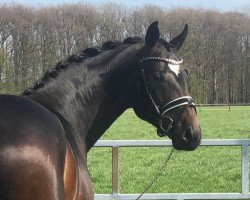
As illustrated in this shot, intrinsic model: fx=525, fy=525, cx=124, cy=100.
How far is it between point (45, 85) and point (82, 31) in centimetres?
6299

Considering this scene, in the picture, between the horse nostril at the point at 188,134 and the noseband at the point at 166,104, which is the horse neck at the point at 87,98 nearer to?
the noseband at the point at 166,104

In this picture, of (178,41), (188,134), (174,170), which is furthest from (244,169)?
(188,134)

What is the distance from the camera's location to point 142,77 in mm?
3762

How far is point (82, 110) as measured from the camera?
3.80 metres

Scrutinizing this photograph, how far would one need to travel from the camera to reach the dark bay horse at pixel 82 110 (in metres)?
2.51

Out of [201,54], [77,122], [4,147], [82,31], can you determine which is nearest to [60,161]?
[4,147]

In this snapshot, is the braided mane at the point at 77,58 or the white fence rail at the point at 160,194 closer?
the braided mane at the point at 77,58

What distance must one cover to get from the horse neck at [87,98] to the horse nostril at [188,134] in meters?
0.63

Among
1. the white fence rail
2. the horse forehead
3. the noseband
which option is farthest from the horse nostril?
the white fence rail

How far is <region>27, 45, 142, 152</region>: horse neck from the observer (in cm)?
362

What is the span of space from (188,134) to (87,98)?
2.64ft

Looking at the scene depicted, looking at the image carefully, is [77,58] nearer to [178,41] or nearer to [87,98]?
[87,98]

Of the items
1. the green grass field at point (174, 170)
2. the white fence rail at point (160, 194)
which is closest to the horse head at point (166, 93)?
the white fence rail at point (160, 194)

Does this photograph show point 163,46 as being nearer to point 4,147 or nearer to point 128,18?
point 4,147
